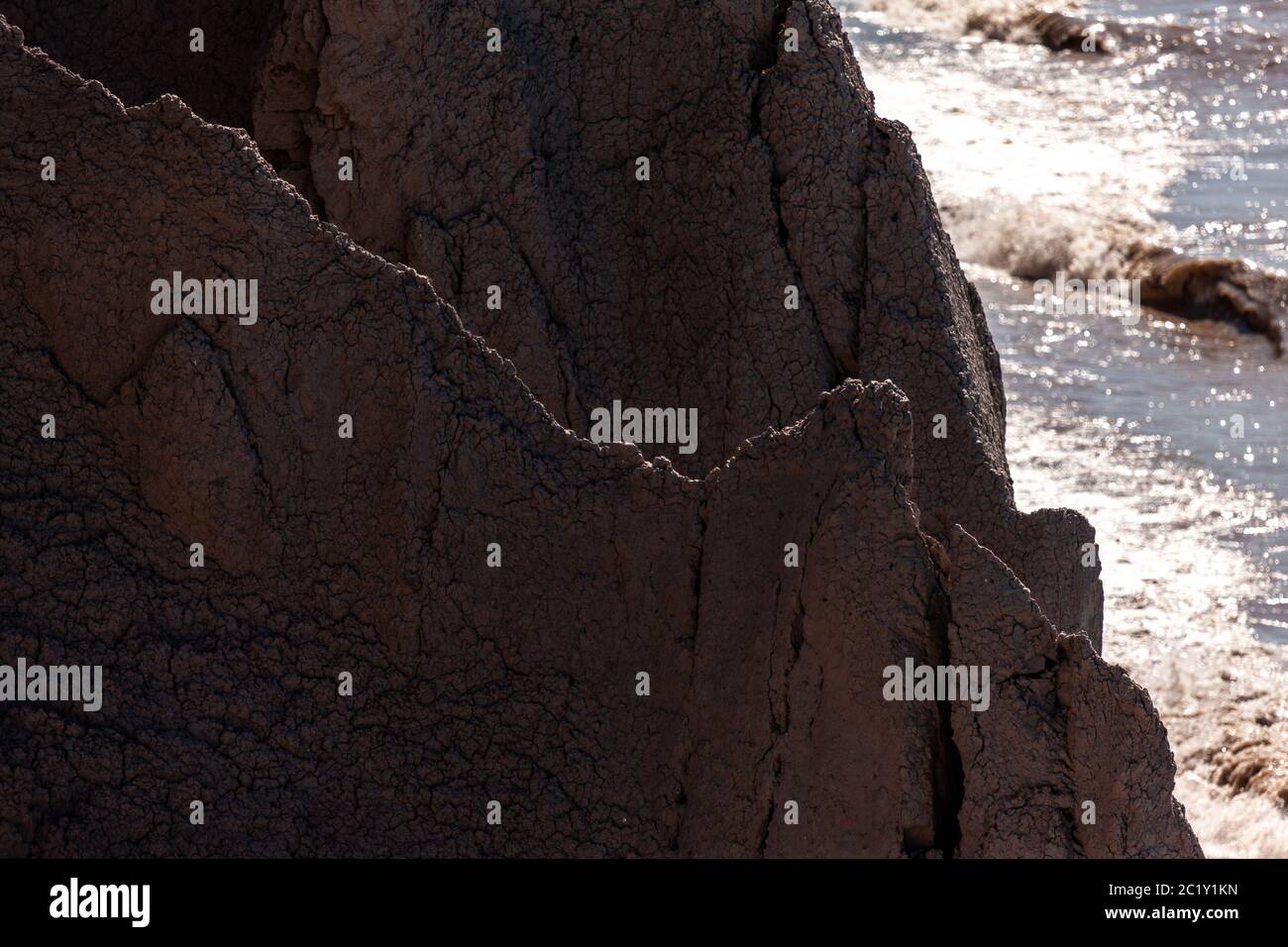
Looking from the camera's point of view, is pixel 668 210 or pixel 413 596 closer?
pixel 413 596

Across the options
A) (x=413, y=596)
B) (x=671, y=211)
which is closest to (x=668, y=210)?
(x=671, y=211)

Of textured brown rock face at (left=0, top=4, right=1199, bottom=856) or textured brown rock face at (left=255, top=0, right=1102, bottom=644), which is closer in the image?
textured brown rock face at (left=0, top=4, right=1199, bottom=856)

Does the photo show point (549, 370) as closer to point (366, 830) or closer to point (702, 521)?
point (702, 521)

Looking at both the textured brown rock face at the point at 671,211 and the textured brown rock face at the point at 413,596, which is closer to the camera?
the textured brown rock face at the point at 413,596

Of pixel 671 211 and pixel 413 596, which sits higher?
pixel 671 211

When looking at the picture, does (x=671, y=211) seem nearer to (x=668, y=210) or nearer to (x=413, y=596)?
(x=668, y=210)

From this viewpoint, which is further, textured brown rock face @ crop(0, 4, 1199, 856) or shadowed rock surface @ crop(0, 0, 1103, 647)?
shadowed rock surface @ crop(0, 0, 1103, 647)

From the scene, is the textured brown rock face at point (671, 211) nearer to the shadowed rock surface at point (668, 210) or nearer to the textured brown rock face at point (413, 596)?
the shadowed rock surface at point (668, 210)

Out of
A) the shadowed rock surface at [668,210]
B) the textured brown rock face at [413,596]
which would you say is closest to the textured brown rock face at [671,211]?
the shadowed rock surface at [668,210]

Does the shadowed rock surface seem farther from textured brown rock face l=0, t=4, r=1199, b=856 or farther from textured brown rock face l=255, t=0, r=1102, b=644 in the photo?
textured brown rock face l=0, t=4, r=1199, b=856

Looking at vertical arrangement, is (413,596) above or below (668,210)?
below

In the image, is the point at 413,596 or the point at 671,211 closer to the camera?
the point at 413,596

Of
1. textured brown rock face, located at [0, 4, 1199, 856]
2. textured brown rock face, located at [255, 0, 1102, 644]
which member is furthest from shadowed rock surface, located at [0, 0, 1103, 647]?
textured brown rock face, located at [0, 4, 1199, 856]
